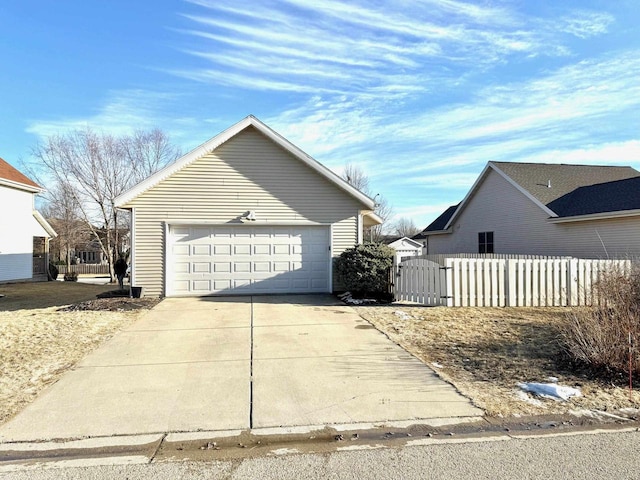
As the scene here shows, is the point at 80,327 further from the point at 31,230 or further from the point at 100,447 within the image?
the point at 31,230

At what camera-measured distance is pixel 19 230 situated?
21.3 metres

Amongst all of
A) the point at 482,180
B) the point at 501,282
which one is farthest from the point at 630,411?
the point at 482,180

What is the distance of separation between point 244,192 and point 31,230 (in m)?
15.2

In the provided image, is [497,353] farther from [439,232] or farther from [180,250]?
[439,232]

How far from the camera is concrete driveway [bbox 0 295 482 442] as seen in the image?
172 inches

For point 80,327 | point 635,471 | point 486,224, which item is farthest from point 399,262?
point 486,224

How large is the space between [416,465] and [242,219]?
10.5m

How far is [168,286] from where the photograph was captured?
507 inches

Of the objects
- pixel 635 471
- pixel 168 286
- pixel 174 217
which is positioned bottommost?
pixel 635 471

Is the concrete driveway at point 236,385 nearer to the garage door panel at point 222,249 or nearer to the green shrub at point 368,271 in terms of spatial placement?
the green shrub at point 368,271

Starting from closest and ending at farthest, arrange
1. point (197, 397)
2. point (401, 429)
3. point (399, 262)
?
1. point (401, 429)
2. point (197, 397)
3. point (399, 262)

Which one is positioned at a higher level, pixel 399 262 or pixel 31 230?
pixel 31 230

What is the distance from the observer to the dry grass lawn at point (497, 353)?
4859 millimetres

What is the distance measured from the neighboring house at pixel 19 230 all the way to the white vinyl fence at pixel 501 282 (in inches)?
750
